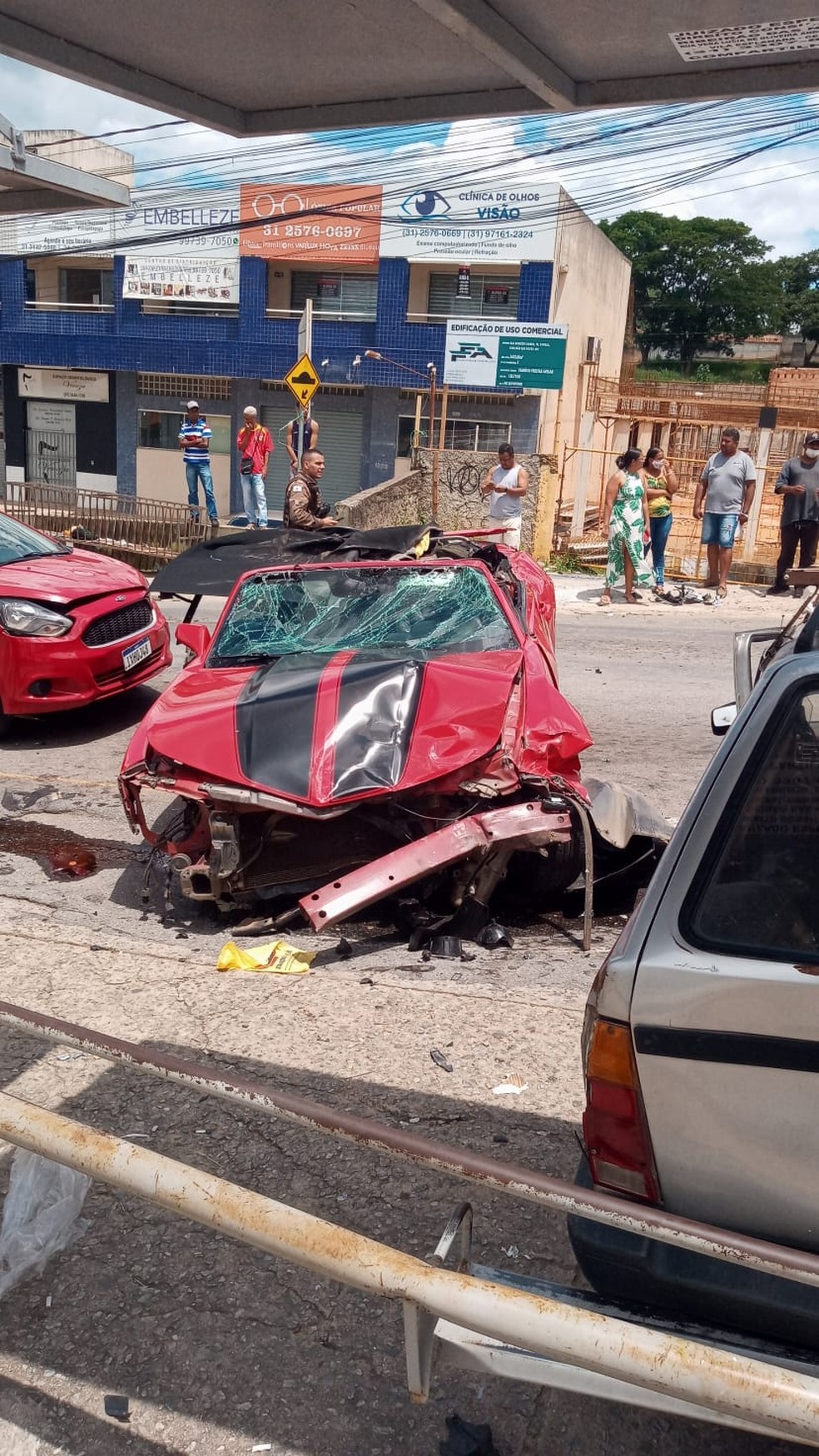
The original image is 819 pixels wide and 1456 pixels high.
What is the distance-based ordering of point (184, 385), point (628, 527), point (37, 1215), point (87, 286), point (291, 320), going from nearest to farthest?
point (37, 1215), point (628, 527), point (291, 320), point (184, 385), point (87, 286)

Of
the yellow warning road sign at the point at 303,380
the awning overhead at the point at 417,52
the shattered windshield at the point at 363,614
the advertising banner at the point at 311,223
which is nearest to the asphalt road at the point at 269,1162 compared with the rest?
the shattered windshield at the point at 363,614

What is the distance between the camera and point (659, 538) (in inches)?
562

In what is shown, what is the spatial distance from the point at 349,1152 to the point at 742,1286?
5.22 ft

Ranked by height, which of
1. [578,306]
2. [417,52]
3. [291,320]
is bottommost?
[417,52]

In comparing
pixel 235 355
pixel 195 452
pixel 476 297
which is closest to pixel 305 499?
pixel 195 452

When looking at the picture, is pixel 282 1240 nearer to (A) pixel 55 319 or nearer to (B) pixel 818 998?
(B) pixel 818 998

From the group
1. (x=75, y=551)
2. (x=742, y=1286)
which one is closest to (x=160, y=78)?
(x=742, y=1286)

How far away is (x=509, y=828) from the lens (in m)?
4.42

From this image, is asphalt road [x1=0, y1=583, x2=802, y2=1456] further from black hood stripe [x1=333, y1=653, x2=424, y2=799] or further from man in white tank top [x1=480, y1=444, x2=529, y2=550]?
man in white tank top [x1=480, y1=444, x2=529, y2=550]

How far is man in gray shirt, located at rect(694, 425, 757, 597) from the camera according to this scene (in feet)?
44.0

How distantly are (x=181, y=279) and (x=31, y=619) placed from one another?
2696 centimetres

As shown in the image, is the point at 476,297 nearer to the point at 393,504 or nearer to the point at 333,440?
the point at 333,440

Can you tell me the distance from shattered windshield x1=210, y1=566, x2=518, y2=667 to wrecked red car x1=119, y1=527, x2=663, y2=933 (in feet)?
0.09

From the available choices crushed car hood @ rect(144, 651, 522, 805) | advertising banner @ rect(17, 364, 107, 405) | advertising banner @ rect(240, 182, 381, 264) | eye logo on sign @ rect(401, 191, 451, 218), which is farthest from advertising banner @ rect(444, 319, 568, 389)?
crushed car hood @ rect(144, 651, 522, 805)
